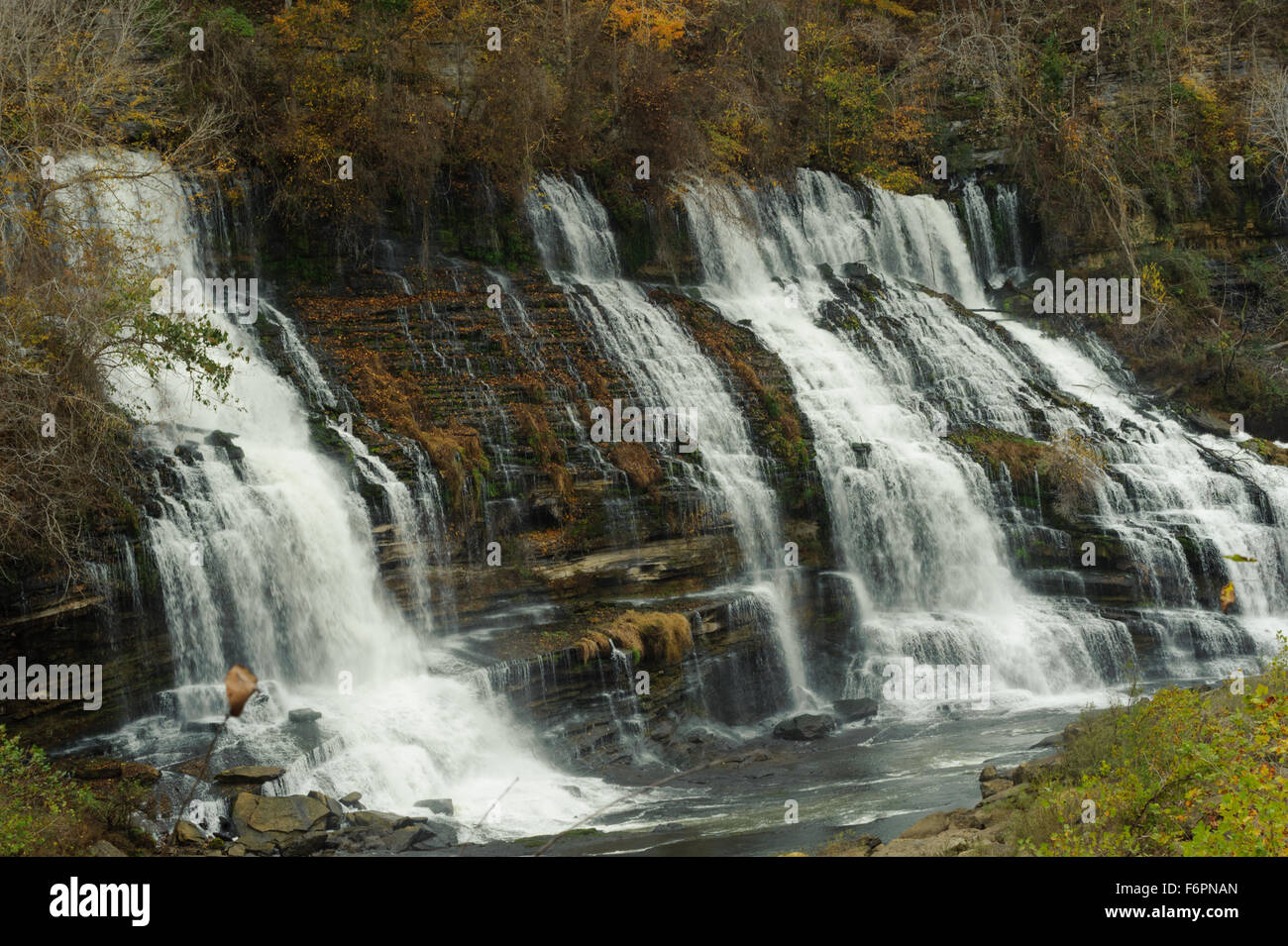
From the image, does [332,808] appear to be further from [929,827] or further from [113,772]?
[929,827]

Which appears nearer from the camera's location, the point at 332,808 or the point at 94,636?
the point at 332,808

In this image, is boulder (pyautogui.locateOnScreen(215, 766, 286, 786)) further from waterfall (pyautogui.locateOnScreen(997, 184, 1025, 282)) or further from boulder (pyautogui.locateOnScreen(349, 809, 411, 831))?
waterfall (pyautogui.locateOnScreen(997, 184, 1025, 282))

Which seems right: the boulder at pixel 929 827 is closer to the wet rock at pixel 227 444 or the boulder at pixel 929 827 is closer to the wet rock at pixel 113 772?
the wet rock at pixel 113 772

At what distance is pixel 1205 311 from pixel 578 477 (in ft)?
63.3

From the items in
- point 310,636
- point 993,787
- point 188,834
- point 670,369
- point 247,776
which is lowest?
point 993,787

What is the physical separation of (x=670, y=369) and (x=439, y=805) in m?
10.6

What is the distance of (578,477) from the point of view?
1769 centimetres

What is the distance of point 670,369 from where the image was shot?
68.8ft

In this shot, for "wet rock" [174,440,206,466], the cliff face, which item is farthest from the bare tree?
the cliff face

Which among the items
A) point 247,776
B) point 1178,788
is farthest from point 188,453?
point 1178,788

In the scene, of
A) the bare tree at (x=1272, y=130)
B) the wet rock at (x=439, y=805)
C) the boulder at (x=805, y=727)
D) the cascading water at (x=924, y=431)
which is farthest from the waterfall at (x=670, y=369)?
the bare tree at (x=1272, y=130)

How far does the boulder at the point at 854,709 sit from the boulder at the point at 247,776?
336 inches
